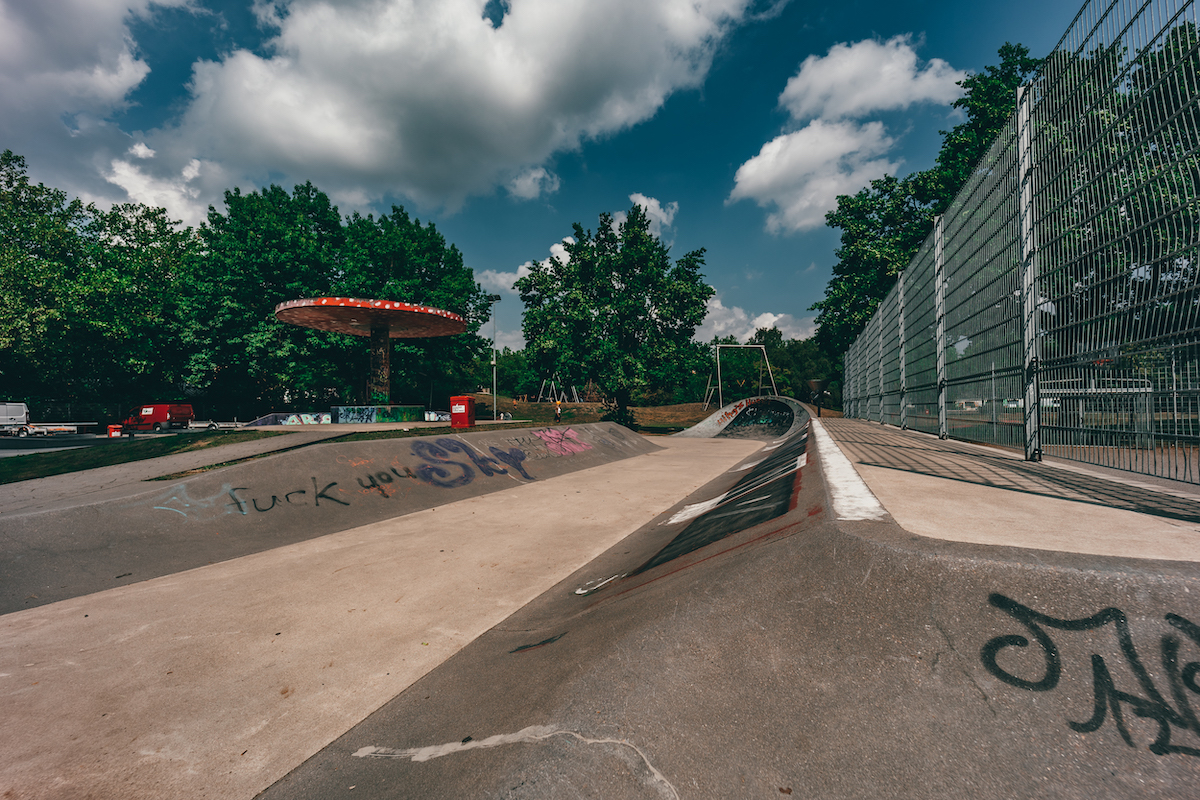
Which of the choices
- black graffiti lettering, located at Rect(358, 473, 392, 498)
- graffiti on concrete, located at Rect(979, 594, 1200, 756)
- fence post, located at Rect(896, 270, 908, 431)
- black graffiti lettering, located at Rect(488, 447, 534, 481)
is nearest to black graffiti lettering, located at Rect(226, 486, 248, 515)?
black graffiti lettering, located at Rect(358, 473, 392, 498)

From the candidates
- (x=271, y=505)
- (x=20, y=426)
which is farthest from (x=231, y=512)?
(x=20, y=426)

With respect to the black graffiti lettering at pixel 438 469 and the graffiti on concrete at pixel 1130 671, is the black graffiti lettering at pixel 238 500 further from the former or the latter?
the graffiti on concrete at pixel 1130 671

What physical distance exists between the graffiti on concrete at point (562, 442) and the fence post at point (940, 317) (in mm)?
8194

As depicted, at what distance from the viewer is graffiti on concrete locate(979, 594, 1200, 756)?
132cm

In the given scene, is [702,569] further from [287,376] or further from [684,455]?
[287,376]

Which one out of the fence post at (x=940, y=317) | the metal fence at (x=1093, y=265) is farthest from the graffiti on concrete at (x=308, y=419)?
the metal fence at (x=1093, y=265)

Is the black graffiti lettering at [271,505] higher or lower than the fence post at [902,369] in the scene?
lower

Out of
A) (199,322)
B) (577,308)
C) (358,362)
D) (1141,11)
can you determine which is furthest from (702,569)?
(199,322)

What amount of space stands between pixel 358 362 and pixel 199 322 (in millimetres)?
8346

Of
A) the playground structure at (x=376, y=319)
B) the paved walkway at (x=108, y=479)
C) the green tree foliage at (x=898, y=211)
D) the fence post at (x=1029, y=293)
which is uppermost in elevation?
the green tree foliage at (x=898, y=211)

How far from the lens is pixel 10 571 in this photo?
163 inches

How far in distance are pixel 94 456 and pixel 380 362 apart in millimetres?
12219

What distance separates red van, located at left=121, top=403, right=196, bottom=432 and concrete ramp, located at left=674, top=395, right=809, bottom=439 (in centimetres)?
2653

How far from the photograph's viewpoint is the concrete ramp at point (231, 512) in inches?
171
